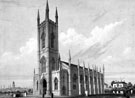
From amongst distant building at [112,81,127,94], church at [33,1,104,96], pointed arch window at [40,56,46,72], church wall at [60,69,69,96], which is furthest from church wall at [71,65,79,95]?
distant building at [112,81,127,94]

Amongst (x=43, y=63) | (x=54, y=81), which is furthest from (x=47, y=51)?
(x=54, y=81)

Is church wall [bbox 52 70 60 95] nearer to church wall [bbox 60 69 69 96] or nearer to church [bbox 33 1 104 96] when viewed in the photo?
church [bbox 33 1 104 96]

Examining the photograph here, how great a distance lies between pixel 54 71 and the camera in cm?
5012

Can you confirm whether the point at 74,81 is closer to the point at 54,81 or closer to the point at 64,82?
the point at 64,82

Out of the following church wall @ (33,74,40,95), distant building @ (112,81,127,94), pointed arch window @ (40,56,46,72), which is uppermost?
pointed arch window @ (40,56,46,72)

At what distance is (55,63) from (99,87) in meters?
24.9

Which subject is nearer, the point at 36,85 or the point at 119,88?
the point at 36,85

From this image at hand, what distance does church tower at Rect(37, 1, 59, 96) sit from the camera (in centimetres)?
5175

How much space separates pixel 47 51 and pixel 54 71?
281 inches

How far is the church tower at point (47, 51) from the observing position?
5175cm

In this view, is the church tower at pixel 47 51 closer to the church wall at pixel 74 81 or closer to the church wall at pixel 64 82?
the church wall at pixel 64 82

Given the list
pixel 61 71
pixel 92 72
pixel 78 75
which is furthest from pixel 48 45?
pixel 92 72

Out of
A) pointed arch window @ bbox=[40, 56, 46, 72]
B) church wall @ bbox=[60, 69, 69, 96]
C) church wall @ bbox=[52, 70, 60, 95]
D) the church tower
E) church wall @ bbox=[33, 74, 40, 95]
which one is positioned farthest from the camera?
pointed arch window @ bbox=[40, 56, 46, 72]

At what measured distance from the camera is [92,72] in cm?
6256
